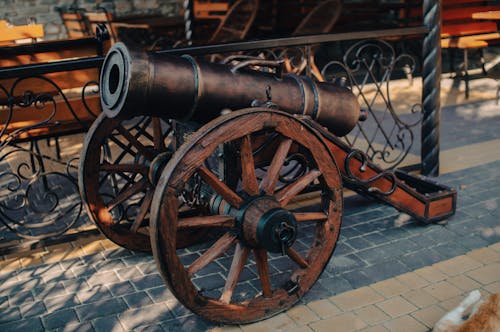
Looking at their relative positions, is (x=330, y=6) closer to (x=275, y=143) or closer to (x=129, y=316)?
(x=275, y=143)

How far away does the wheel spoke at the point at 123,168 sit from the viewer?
3.88m

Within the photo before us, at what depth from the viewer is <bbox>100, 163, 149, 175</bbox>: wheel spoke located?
388cm

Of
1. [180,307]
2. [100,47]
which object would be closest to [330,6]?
[100,47]

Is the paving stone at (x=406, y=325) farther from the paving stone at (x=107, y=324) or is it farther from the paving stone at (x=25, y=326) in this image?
the paving stone at (x=25, y=326)

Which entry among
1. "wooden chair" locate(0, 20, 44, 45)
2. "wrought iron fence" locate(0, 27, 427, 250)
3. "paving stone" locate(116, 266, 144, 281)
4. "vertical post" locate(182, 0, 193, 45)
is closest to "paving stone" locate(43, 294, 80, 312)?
"paving stone" locate(116, 266, 144, 281)

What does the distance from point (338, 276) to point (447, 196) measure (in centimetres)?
111

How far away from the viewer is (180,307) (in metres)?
3.32

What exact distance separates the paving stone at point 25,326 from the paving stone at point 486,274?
7.65 ft

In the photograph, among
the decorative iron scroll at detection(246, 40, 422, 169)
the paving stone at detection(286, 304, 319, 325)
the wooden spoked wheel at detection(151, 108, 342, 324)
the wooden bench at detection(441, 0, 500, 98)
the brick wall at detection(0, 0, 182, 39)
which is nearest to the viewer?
the wooden spoked wheel at detection(151, 108, 342, 324)

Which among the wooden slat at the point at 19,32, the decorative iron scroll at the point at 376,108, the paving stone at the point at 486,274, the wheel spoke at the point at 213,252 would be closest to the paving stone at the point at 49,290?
the wheel spoke at the point at 213,252

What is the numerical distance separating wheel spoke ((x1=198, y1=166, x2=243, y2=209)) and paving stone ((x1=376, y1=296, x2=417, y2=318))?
92 centimetres

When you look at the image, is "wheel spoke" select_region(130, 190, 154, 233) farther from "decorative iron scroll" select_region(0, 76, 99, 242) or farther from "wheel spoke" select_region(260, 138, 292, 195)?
"wheel spoke" select_region(260, 138, 292, 195)

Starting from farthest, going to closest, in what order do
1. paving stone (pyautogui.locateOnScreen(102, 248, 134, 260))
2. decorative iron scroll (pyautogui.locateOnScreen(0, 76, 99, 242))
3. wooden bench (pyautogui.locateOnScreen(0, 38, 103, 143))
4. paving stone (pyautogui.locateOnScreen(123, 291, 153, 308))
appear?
wooden bench (pyautogui.locateOnScreen(0, 38, 103, 143)) → decorative iron scroll (pyautogui.locateOnScreen(0, 76, 99, 242)) → paving stone (pyautogui.locateOnScreen(102, 248, 134, 260)) → paving stone (pyautogui.locateOnScreen(123, 291, 153, 308))

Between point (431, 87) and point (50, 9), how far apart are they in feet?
26.9
